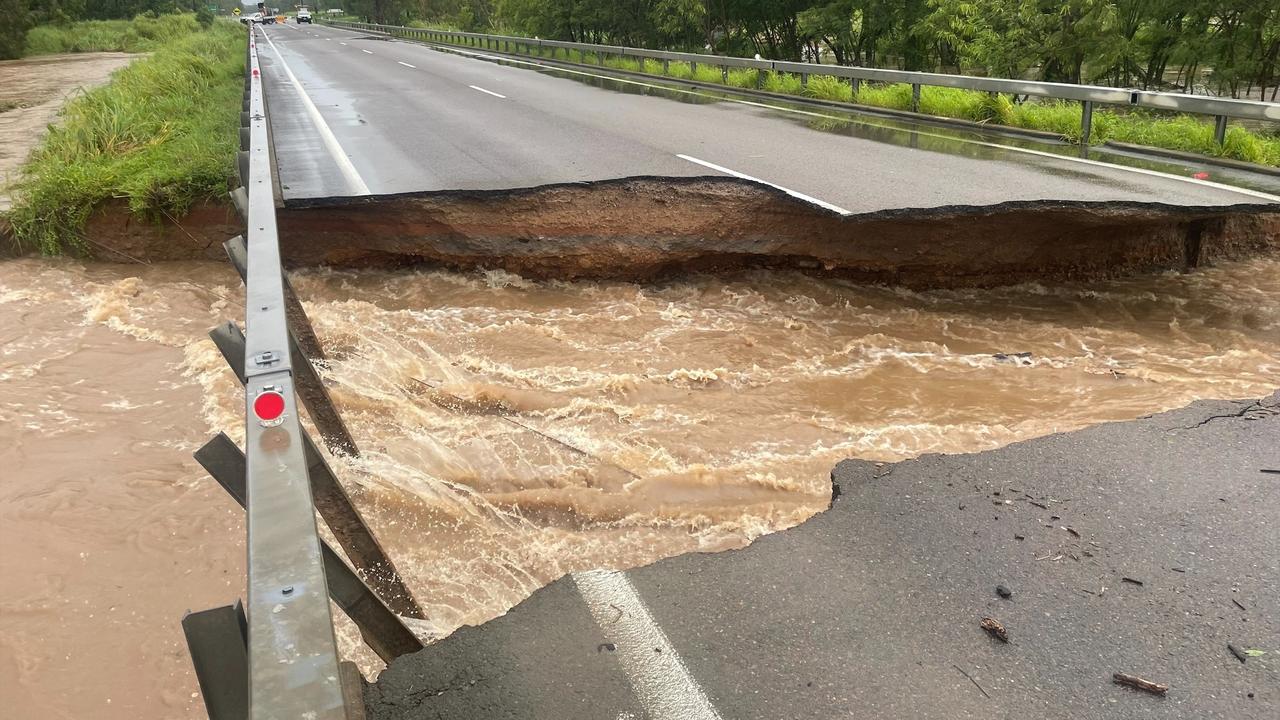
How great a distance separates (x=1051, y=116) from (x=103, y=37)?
58.8 metres

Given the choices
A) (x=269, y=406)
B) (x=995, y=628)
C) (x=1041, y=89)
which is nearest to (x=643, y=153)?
(x=1041, y=89)

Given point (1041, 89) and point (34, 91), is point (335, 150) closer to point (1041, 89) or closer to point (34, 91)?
point (1041, 89)

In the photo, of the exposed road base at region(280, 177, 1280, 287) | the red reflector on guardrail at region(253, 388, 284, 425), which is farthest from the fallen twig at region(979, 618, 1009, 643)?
the exposed road base at region(280, 177, 1280, 287)

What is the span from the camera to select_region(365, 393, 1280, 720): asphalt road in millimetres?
2662

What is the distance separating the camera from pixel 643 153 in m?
10.5

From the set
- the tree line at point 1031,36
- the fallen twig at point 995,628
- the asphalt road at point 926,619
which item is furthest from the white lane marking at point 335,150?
the tree line at point 1031,36

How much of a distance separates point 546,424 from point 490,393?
0.63m

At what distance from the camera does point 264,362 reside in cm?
248

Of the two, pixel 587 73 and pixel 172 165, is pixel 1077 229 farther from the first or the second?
pixel 587 73

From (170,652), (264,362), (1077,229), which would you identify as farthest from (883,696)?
(1077,229)

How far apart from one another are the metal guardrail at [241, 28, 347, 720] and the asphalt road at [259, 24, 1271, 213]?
6.18m

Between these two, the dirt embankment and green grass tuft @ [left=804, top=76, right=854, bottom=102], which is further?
green grass tuft @ [left=804, top=76, right=854, bottom=102]

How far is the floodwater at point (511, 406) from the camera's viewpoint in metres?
4.05

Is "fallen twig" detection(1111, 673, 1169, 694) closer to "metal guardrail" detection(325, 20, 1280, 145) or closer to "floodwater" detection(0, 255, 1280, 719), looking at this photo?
"floodwater" detection(0, 255, 1280, 719)
